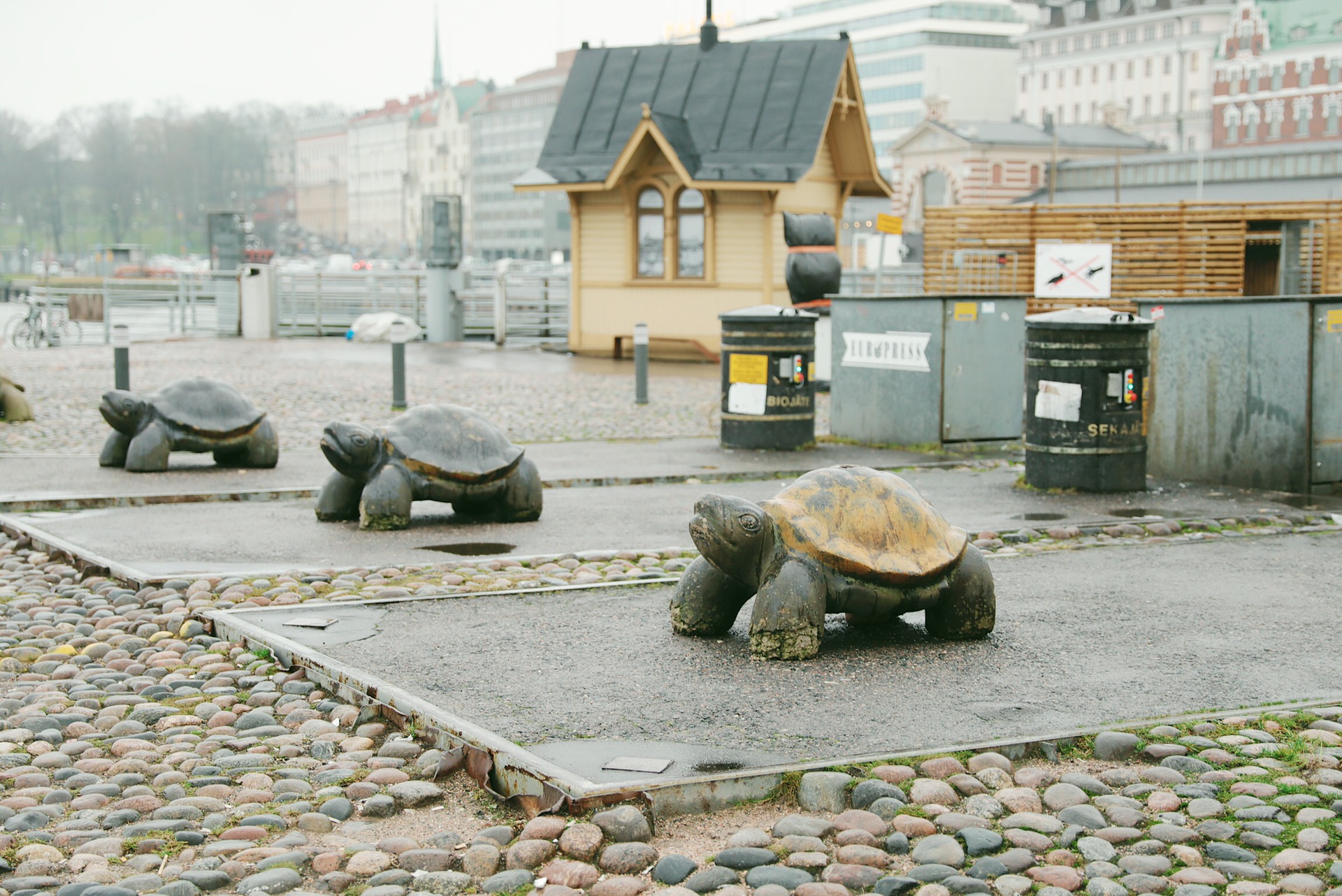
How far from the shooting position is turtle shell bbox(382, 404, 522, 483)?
29.0 feet

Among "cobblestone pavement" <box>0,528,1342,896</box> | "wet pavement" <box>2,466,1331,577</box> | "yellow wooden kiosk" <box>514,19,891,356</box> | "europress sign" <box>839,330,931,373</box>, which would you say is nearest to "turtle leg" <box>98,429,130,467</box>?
"wet pavement" <box>2,466,1331,577</box>

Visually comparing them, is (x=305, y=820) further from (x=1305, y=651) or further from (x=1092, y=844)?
(x=1305, y=651)

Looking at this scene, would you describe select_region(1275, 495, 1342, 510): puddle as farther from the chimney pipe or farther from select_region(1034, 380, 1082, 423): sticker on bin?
the chimney pipe

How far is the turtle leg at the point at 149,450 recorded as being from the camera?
1150 cm

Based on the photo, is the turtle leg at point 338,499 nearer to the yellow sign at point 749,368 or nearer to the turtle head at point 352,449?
the turtle head at point 352,449

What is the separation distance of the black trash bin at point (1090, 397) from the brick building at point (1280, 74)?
96554mm

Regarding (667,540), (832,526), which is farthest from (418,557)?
(832,526)

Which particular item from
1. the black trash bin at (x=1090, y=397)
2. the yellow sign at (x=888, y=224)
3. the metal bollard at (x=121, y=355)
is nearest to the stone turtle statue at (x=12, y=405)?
the metal bollard at (x=121, y=355)

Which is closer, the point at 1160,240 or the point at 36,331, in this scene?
the point at 1160,240

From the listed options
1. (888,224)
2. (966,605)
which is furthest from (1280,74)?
(966,605)

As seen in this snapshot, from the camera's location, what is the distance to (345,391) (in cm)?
1906

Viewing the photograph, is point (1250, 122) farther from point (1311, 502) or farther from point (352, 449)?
point (352, 449)

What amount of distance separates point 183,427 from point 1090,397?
6.74m

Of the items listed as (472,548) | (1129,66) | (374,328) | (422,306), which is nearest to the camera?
(472,548)
